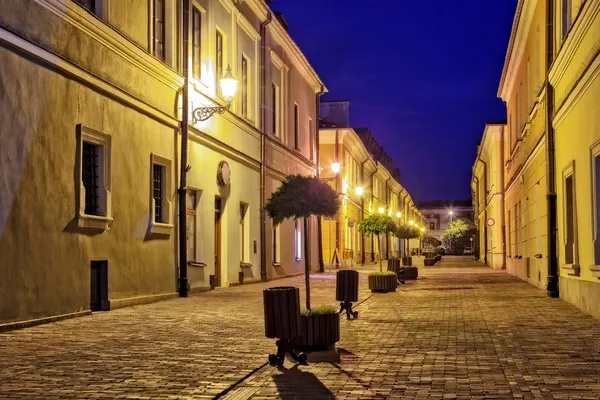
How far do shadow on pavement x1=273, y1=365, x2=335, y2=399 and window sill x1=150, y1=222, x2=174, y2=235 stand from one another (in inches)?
358

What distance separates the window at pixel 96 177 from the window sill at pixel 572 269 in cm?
853

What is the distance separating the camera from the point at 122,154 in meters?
15.2

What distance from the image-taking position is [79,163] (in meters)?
13.3

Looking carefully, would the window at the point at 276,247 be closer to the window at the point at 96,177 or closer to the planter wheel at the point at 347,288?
the window at the point at 96,177

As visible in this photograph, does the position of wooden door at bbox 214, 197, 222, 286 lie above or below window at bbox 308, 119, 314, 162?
below

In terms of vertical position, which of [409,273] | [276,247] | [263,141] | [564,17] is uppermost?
[564,17]

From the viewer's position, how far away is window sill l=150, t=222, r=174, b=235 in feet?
54.4

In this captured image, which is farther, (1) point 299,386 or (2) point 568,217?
(2) point 568,217

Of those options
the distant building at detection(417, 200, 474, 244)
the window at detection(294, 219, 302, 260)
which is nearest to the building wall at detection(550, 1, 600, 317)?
the window at detection(294, 219, 302, 260)

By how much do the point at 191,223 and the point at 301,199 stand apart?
427 inches

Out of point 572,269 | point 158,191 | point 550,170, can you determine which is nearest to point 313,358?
point 572,269

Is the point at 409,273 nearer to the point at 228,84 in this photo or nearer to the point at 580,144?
the point at 228,84

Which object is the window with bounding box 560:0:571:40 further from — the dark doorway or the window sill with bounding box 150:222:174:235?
the dark doorway

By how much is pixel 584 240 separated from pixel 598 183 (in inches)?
59.8
